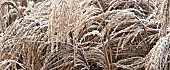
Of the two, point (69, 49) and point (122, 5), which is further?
point (122, 5)

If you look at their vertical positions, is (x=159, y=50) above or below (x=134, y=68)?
above

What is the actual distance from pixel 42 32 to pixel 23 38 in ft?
0.69

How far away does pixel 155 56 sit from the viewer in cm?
108

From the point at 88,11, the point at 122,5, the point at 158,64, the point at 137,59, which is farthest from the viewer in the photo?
the point at 122,5

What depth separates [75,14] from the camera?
113cm

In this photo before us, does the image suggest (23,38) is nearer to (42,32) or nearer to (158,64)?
(42,32)

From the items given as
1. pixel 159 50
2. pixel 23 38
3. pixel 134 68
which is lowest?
pixel 134 68

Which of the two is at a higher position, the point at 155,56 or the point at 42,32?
the point at 42,32

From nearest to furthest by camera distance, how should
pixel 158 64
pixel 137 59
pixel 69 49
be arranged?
pixel 158 64 < pixel 69 49 < pixel 137 59

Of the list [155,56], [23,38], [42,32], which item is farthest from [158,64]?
[42,32]

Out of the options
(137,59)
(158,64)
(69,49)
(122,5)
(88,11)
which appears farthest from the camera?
(122,5)

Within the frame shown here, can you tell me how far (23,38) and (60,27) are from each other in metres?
0.53

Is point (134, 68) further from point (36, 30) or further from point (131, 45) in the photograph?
point (36, 30)

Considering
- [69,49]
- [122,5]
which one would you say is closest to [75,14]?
[69,49]
